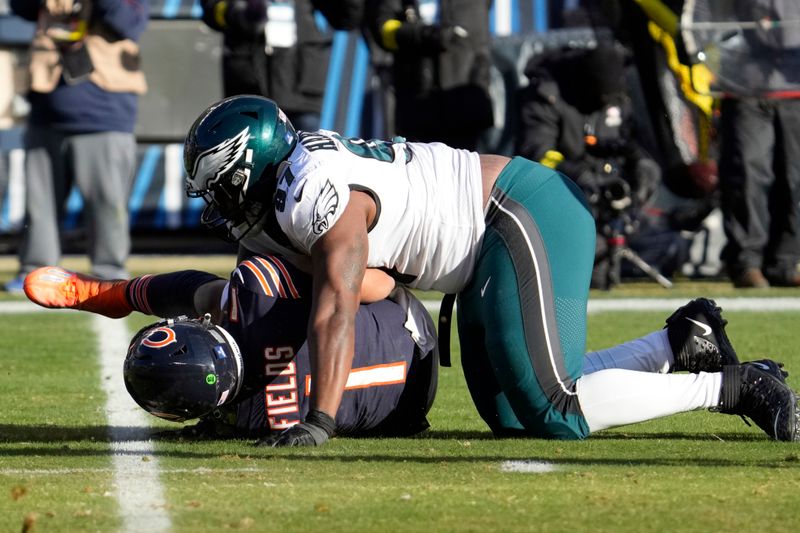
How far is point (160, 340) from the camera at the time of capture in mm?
4973

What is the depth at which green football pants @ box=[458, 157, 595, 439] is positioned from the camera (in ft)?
16.7

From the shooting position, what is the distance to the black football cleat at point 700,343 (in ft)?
18.3

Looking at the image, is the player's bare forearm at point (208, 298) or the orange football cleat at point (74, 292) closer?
the player's bare forearm at point (208, 298)

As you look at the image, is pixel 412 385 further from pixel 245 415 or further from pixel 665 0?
pixel 665 0

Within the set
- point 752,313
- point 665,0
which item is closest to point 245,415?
point 752,313

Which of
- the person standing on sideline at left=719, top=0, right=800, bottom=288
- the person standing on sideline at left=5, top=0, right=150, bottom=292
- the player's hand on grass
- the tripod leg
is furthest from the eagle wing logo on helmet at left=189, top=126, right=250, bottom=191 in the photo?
the tripod leg

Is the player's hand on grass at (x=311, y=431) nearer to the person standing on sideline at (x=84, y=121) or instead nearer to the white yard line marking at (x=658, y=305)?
the white yard line marking at (x=658, y=305)

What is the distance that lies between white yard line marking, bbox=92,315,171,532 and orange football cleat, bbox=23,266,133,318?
420mm

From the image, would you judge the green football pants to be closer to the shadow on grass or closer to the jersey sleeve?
the shadow on grass

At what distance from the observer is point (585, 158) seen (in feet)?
36.1

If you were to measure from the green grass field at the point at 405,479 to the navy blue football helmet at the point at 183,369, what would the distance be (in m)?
0.16

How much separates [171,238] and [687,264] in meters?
5.59

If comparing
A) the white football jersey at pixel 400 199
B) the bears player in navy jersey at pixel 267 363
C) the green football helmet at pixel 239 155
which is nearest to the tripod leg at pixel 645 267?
the bears player in navy jersey at pixel 267 363

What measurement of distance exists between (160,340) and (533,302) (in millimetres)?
1193
